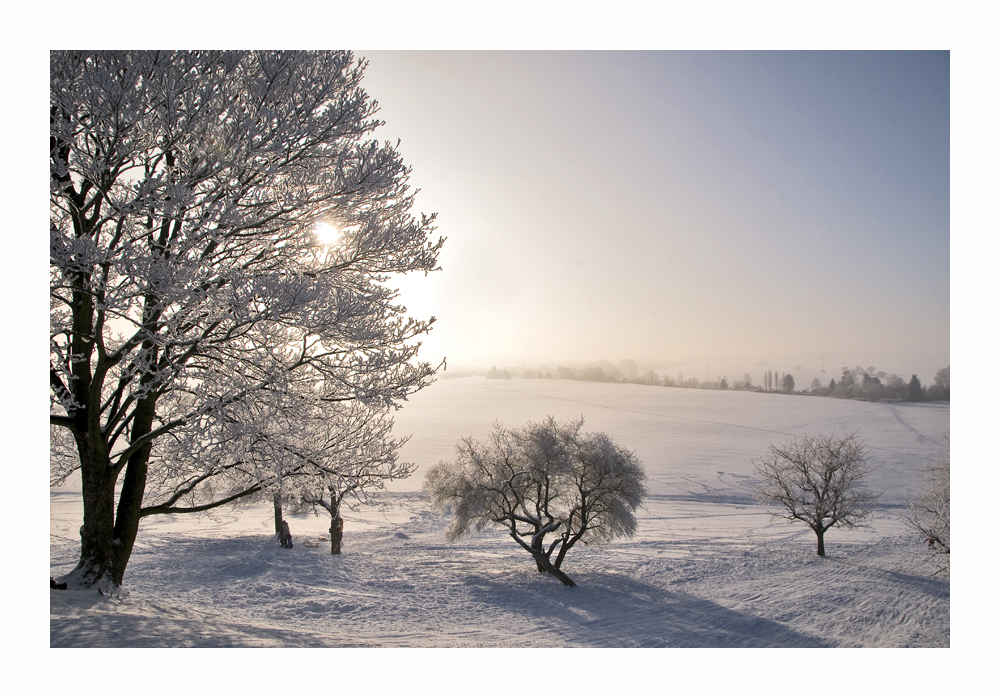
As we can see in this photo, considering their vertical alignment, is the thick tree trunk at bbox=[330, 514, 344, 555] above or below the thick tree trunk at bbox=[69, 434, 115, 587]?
below

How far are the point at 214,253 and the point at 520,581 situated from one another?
28.7ft

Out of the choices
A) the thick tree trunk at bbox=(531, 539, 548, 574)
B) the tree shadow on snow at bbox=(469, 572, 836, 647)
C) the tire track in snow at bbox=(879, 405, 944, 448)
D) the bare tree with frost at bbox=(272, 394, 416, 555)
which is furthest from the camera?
the tire track in snow at bbox=(879, 405, 944, 448)

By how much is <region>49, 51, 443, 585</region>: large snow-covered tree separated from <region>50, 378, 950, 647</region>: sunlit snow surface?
175 centimetres

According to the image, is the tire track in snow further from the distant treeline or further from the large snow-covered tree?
the large snow-covered tree

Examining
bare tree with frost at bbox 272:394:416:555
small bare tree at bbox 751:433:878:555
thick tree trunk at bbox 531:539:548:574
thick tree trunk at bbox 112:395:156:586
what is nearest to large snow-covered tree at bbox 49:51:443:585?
thick tree trunk at bbox 112:395:156:586

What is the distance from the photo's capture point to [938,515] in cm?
899

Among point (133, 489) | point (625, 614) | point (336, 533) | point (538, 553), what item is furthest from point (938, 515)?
point (336, 533)

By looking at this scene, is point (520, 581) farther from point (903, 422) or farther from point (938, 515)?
point (903, 422)

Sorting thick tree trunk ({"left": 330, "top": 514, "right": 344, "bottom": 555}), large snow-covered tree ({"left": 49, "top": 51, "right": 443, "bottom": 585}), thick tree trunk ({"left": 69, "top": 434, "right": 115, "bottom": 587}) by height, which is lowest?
thick tree trunk ({"left": 330, "top": 514, "right": 344, "bottom": 555})

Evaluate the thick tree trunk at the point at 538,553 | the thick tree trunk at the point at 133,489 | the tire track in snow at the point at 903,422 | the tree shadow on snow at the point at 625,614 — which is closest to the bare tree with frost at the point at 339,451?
the thick tree trunk at the point at 133,489

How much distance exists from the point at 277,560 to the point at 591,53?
12.3m

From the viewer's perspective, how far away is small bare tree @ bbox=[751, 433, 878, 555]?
12.5 m

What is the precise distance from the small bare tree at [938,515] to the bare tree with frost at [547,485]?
5542 millimetres

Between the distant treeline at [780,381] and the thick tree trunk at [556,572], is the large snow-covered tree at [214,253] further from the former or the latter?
the distant treeline at [780,381]
